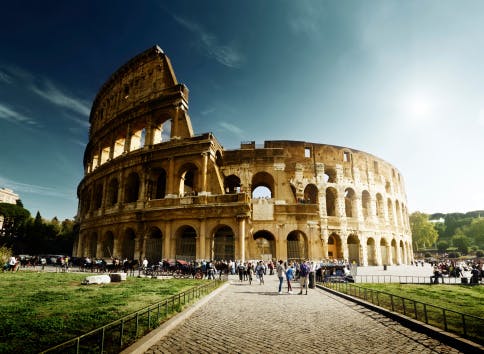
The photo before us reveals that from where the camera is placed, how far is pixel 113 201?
29.1m

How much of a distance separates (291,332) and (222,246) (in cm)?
1670

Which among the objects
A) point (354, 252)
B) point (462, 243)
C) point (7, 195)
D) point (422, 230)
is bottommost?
point (354, 252)

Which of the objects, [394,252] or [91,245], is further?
[394,252]

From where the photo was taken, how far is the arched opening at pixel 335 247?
27886mm

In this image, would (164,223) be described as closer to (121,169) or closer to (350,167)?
(121,169)

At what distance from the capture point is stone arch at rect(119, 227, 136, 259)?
25448mm

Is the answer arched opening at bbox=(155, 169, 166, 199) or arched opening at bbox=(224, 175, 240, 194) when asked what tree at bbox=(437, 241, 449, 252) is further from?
arched opening at bbox=(155, 169, 166, 199)

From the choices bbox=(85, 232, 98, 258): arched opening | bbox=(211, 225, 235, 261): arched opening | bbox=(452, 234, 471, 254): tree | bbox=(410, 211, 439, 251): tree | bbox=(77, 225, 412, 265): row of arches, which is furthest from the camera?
bbox=(452, 234, 471, 254): tree

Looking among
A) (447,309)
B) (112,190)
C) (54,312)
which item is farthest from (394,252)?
(54,312)

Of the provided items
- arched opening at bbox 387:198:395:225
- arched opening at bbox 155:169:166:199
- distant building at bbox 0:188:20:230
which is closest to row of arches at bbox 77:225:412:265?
arched opening at bbox 387:198:395:225

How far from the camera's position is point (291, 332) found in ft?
20.1

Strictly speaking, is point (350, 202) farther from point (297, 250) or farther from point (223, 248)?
point (223, 248)

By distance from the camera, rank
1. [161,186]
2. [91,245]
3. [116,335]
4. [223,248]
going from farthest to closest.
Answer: [91,245] < [161,186] < [223,248] < [116,335]

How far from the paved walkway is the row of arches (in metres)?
13.4
